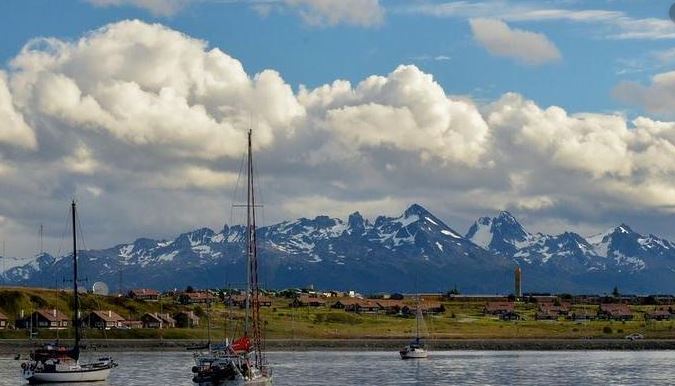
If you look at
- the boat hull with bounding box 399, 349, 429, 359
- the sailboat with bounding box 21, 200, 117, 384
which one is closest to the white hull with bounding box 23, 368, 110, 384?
the sailboat with bounding box 21, 200, 117, 384

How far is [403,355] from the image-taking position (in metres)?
184

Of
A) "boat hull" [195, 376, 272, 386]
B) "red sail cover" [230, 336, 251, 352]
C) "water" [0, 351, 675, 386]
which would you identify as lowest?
"water" [0, 351, 675, 386]

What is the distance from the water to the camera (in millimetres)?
131750

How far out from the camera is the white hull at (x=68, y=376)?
12519 centimetres

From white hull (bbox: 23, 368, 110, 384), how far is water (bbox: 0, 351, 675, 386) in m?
1.20

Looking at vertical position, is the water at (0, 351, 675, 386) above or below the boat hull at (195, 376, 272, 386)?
below

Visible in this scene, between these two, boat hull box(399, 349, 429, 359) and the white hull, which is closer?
the white hull

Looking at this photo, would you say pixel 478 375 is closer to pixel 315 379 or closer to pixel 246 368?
pixel 315 379

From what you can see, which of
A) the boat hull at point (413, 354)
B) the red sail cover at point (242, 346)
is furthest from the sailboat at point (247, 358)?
the boat hull at point (413, 354)

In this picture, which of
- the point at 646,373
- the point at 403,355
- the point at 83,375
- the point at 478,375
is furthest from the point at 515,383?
the point at 403,355

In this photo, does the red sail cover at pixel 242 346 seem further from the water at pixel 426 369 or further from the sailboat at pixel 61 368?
the sailboat at pixel 61 368

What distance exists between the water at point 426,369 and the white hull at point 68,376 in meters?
1.20

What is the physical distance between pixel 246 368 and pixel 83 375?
22.6 metres

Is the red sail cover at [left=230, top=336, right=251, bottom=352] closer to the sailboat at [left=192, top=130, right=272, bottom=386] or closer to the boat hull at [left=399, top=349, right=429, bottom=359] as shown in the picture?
the sailboat at [left=192, top=130, right=272, bottom=386]
